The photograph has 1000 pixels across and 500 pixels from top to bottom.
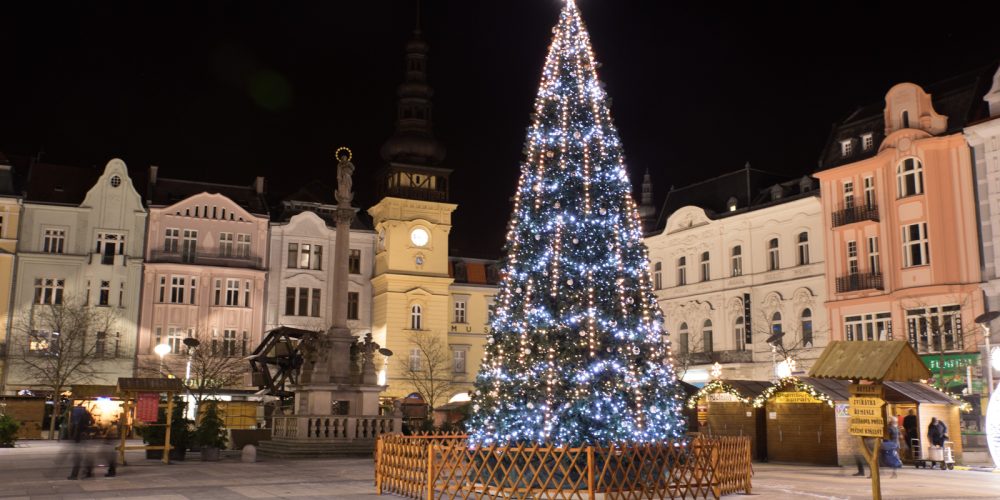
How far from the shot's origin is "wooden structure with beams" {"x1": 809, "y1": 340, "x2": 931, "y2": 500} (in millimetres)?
13219

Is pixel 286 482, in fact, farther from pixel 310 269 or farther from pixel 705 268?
pixel 310 269

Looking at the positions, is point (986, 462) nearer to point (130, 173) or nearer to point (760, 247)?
point (760, 247)

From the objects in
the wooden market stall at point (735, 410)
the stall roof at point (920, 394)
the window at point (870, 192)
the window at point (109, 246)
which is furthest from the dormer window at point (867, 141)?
the window at point (109, 246)

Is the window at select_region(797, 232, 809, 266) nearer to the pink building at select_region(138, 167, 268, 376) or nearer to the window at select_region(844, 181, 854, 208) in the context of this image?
the window at select_region(844, 181, 854, 208)

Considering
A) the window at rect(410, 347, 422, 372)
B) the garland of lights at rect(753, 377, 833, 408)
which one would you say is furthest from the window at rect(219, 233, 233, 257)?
the garland of lights at rect(753, 377, 833, 408)

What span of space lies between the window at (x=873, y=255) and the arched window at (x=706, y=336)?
34.6ft

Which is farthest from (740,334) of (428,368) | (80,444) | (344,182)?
(80,444)

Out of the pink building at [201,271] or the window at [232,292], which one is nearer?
the pink building at [201,271]

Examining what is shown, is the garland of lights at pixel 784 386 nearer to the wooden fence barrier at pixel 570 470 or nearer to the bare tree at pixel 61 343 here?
the wooden fence barrier at pixel 570 470

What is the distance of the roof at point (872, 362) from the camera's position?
1324 cm

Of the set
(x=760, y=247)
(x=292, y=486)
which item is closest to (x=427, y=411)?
(x=760, y=247)

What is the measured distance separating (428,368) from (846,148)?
28.5m

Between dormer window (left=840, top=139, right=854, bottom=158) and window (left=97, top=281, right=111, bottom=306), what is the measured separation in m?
40.3

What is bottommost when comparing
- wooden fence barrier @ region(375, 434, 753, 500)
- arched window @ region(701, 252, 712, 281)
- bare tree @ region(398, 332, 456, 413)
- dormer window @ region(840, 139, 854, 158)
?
wooden fence barrier @ region(375, 434, 753, 500)
